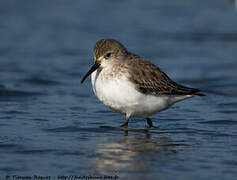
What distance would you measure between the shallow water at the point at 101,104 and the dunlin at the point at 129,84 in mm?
419

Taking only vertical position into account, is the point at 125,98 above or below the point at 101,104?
above

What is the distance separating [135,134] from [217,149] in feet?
4.63

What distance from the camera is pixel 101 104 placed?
10.3 m

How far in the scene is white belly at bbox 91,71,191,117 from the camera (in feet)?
26.0

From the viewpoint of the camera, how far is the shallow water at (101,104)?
6.57 meters

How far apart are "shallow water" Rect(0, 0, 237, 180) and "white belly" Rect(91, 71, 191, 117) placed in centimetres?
36

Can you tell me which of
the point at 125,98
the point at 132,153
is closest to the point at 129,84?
the point at 125,98

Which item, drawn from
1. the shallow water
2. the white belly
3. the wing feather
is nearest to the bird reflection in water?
the shallow water

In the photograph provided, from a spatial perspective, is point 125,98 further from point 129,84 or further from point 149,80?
point 149,80

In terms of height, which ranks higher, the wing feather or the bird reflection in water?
the wing feather

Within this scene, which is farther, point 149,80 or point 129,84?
point 149,80

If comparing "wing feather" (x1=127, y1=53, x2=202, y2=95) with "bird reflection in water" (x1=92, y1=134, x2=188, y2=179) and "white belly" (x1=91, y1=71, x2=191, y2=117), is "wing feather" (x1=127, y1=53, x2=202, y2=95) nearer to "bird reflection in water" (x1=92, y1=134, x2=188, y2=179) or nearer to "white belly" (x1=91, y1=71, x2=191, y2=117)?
"white belly" (x1=91, y1=71, x2=191, y2=117)

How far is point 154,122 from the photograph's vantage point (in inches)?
357

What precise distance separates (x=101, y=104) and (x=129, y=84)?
2318mm
